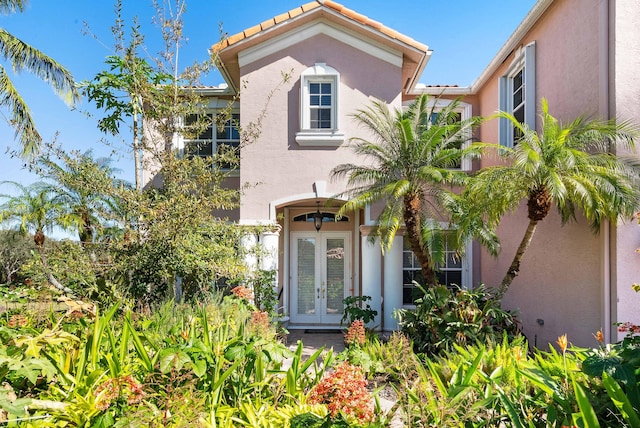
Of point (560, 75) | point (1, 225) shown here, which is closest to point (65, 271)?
point (560, 75)

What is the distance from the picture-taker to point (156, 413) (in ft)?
12.2

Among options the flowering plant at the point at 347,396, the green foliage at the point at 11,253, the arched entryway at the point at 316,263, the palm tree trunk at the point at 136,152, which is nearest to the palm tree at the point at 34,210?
the green foliage at the point at 11,253

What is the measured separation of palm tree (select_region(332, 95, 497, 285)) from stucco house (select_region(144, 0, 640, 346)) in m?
1.47

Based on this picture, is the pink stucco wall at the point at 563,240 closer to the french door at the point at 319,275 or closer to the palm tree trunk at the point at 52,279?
the french door at the point at 319,275

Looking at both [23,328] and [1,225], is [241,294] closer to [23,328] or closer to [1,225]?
[23,328]

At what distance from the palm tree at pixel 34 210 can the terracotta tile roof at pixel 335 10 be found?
1124 centimetres

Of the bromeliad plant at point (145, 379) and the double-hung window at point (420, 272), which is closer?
the bromeliad plant at point (145, 379)

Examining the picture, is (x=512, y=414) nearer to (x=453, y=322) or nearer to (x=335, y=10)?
(x=453, y=322)

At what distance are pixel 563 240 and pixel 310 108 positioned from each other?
7.07 meters

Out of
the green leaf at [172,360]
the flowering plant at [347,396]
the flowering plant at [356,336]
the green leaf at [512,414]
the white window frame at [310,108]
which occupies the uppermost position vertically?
the white window frame at [310,108]

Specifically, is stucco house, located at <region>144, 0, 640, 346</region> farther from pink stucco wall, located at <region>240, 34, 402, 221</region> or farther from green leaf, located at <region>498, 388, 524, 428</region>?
green leaf, located at <region>498, 388, 524, 428</region>

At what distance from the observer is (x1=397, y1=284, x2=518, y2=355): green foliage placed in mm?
7598

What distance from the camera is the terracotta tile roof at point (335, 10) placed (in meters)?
10.6

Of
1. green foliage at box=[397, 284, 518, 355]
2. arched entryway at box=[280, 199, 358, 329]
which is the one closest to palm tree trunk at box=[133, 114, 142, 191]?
arched entryway at box=[280, 199, 358, 329]
